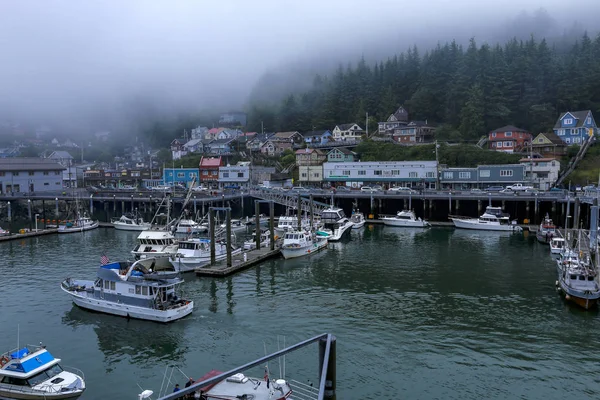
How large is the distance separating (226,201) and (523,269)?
53.7m

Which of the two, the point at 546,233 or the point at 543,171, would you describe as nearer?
the point at 546,233

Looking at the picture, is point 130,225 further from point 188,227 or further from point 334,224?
point 334,224

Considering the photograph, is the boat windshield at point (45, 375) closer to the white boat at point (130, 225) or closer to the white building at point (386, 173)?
the white boat at point (130, 225)

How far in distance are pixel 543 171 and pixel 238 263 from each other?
67250 millimetres

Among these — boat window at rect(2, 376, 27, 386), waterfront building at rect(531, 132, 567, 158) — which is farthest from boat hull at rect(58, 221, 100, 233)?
waterfront building at rect(531, 132, 567, 158)

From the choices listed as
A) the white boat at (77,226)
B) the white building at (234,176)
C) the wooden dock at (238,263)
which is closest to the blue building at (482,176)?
the white building at (234,176)

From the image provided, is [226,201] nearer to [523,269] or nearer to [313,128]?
[523,269]

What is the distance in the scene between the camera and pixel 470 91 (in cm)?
12644

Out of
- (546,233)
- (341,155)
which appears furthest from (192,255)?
(341,155)

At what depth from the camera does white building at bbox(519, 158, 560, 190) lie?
294 feet

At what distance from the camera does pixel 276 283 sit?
136ft

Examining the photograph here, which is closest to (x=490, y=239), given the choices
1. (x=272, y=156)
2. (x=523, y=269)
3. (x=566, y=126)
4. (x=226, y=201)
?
(x=523, y=269)

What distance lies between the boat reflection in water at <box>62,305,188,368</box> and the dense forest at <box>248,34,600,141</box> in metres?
102

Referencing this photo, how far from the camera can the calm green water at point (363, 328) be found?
949 inches
